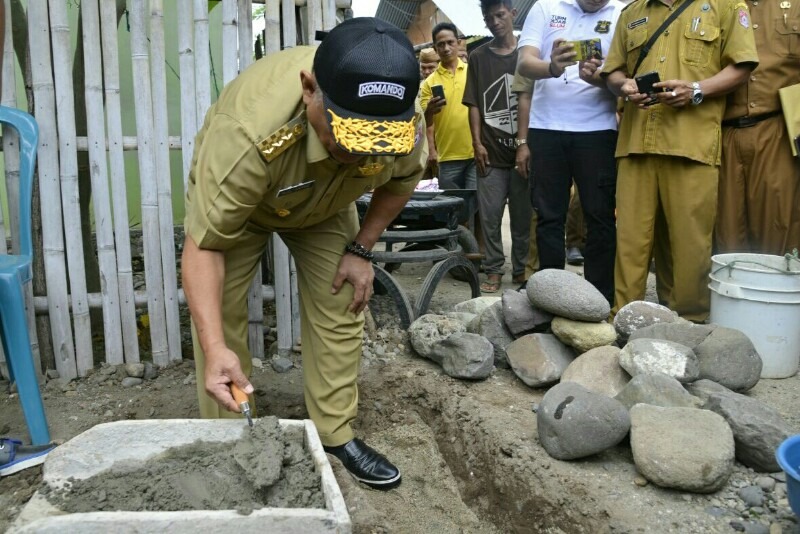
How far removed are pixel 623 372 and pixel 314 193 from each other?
5.00ft

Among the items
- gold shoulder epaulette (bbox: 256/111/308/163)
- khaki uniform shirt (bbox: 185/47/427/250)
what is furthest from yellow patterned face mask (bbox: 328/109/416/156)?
gold shoulder epaulette (bbox: 256/111/308/163)

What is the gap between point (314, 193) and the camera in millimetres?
2328

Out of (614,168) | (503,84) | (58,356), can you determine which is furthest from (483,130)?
(58,356)

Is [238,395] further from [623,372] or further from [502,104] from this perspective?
[502,104]

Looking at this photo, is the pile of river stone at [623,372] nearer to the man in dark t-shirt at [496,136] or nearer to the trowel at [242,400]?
the trowel at [242,400]

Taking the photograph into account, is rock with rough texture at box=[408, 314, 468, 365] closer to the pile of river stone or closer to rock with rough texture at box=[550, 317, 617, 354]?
the pile of river stone

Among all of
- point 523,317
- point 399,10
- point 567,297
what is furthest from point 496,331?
point 399,10

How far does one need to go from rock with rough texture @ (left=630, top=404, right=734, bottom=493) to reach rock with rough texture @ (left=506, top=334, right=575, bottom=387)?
0.69 meters

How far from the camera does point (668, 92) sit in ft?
11.2

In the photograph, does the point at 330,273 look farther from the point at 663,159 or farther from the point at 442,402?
the point at 663,159

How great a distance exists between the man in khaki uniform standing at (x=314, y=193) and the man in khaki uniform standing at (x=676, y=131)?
1574 mm

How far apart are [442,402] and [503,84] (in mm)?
2840

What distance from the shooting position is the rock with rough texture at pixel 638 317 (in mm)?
3264

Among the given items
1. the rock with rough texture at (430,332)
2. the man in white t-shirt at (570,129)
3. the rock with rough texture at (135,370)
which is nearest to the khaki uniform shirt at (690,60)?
the man in white t-shirt at (570,129)
